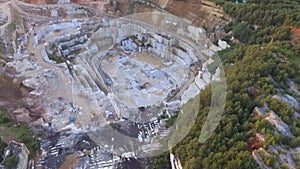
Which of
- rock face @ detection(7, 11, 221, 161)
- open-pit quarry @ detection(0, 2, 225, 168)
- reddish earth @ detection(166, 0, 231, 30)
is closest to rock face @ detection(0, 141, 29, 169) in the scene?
open-pit quarry @ detection(0, 2, 225, 168)

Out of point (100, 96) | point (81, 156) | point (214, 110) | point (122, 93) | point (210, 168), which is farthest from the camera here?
point (122, 93)

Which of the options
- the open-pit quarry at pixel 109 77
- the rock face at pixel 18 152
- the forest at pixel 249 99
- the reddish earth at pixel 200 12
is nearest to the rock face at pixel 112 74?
the open-pit quarry at pixel 109 77

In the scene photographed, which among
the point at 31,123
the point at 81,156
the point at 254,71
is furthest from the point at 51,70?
the point at 254,71

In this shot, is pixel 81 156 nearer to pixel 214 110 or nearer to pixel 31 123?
pixel 31 123

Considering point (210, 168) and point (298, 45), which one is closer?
point (210, 168)

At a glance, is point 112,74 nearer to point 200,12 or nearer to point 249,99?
point 200,12
